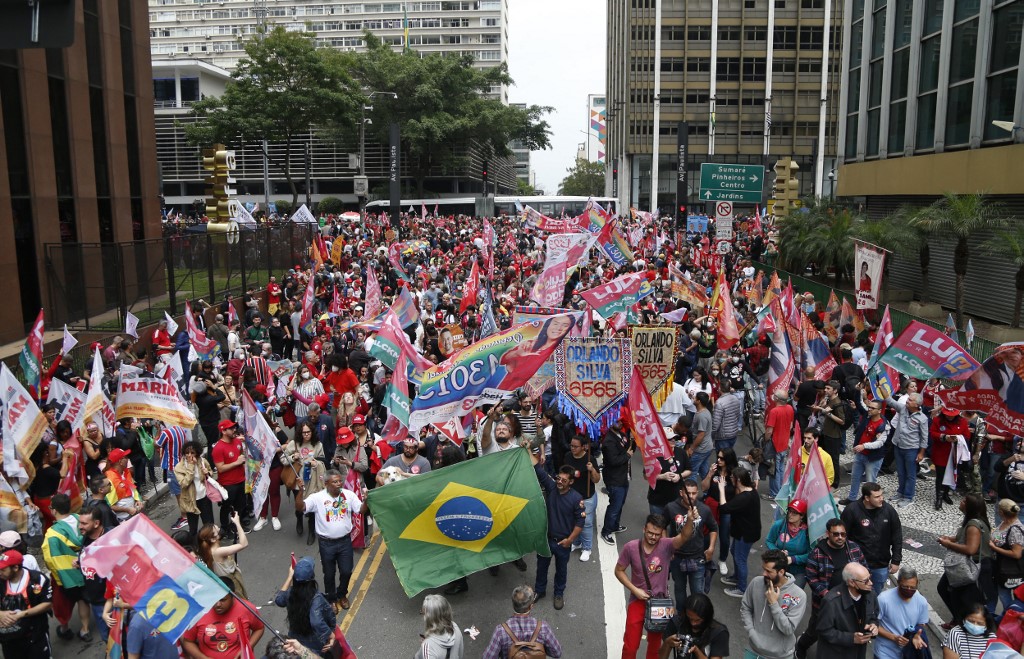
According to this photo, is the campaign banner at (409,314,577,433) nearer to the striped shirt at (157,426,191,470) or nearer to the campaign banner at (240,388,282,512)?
the campaign banner at (240,388,282,512)

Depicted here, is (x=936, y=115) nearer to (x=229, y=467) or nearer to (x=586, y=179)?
(x=229, y=467)

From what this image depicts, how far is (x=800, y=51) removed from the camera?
73250mm

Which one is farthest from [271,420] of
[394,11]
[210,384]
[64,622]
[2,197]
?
[394,11]

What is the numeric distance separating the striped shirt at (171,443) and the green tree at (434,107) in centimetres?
5348

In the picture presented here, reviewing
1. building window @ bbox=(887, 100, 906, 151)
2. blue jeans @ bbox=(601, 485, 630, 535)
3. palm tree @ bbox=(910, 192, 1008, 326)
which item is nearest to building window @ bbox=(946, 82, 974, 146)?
palm tree @ bbox=(910, 192, 1008, 326)

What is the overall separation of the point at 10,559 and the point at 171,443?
3660 millimetres

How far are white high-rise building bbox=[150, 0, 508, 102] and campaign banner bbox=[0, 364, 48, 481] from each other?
9922 cm

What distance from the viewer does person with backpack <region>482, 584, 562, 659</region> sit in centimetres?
562

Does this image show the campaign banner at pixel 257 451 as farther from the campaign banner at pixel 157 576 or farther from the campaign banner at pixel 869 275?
the campaign banner at pixel 869 275

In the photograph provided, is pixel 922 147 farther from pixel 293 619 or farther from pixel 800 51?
pixel 800 51

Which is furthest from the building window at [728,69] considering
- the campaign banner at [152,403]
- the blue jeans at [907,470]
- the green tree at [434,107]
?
the campaign banner at [152,403]

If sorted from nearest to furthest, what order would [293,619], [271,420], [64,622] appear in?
[293,619] < [64,622] < [271,420]

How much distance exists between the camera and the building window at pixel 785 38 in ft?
240

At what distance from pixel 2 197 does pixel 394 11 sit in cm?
9863
